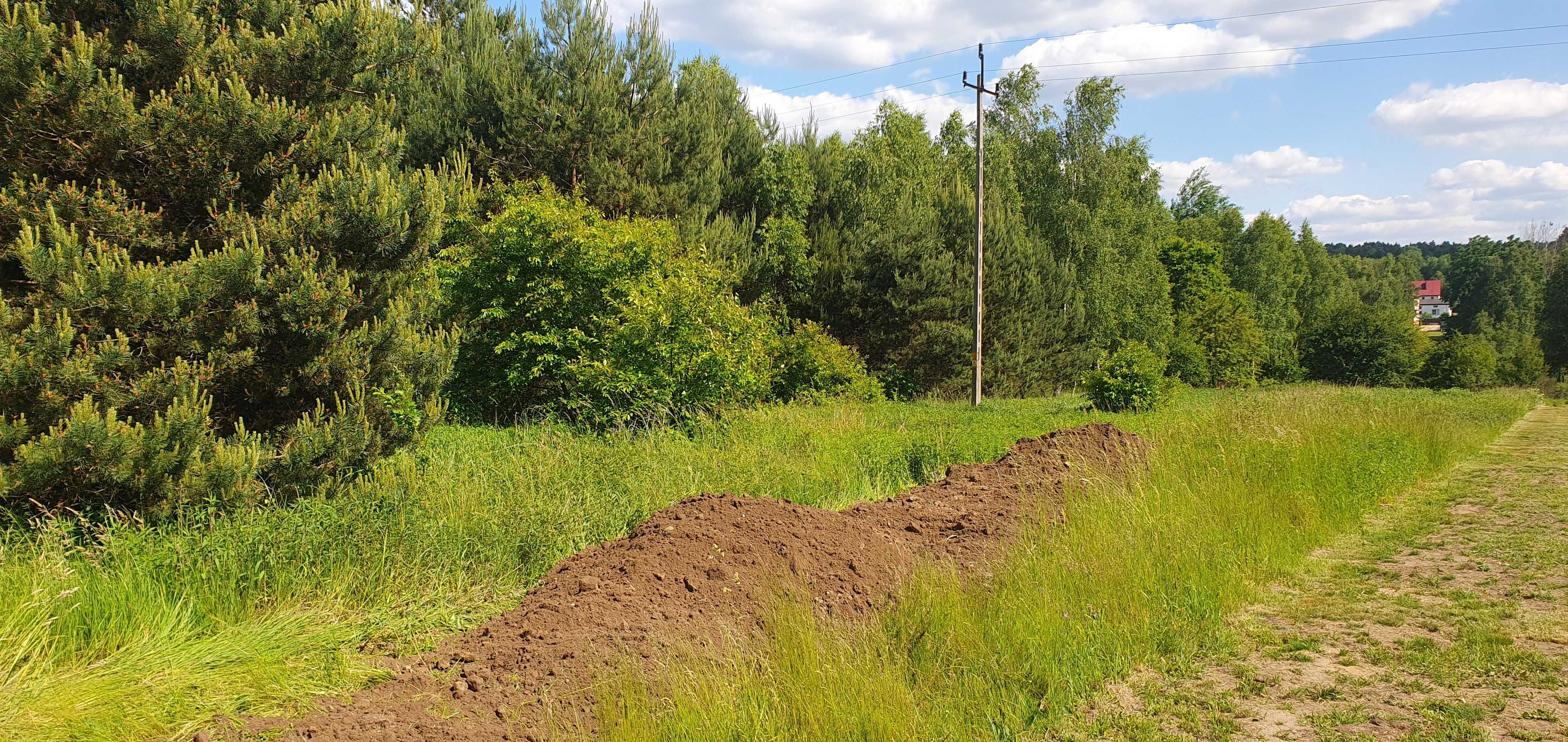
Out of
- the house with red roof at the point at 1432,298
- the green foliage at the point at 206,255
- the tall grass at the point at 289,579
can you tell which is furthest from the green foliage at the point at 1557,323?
the house with red roof at the point at 1432,298

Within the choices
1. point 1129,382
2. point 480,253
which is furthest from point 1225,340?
point 480,253

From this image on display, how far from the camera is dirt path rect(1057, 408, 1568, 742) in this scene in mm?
4129

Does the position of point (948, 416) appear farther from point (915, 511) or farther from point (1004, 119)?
point (1004, 119)

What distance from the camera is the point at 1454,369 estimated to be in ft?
123

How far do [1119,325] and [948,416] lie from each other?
21.2 m

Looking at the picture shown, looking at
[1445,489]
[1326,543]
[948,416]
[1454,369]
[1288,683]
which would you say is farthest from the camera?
[1454,369]

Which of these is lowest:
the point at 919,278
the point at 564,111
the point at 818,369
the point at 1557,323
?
the point at 818,369

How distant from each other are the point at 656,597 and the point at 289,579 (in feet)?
6.90

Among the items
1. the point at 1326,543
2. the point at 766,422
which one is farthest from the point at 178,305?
the point at 1326,543

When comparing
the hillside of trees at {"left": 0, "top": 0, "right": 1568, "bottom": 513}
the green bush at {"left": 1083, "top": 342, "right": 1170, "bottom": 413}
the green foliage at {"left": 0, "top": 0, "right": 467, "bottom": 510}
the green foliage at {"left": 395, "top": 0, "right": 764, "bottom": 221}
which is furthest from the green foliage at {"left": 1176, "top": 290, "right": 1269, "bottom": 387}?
the green foliage at {"left": 0, "top": 0, "right": 467, "bottom": 510}

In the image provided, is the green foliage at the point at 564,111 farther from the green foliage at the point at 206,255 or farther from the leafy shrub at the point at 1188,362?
the leafy shrub at the point at 1188,362

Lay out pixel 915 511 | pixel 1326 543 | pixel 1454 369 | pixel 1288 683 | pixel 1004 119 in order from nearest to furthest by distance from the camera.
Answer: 1. pixel 1288 683
2. pixel 915 511
3. pixel 1326 543
4. pixel 1004 119
5. pixel 1454 369

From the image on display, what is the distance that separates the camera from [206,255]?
A: 6.23m

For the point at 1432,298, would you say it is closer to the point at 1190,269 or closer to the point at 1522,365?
the point at 1522,365
